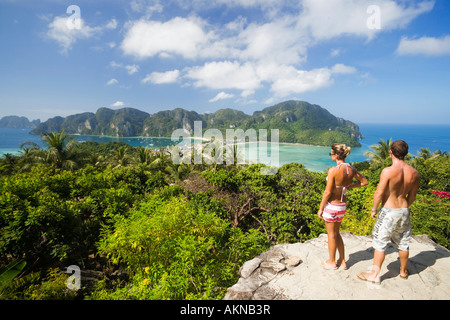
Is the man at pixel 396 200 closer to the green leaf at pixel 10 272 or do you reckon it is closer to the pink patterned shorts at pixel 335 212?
the pink patterned shorts at pixel 335 212

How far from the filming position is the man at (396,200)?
2.69 m

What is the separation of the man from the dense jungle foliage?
2781mm

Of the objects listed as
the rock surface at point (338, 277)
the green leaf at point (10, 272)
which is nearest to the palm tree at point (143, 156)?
the green leaf at point (10, 272)

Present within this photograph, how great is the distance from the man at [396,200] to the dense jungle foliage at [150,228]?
9.12ft

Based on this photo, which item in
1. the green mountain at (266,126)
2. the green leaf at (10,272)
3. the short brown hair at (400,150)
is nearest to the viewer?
the short brown hair at (400,150)

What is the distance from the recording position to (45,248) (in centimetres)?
506

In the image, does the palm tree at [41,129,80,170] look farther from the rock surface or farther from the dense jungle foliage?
the rock surface

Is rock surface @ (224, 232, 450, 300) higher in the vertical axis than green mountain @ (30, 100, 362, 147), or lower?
lower

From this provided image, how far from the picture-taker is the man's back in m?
2.69

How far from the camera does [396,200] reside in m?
2.74

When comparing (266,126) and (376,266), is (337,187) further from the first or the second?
(266,126)

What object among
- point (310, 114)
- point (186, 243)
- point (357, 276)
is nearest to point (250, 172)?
point (186, 243)

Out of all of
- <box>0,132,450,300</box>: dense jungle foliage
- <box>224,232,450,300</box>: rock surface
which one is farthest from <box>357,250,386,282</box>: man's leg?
<box>0,132,450,300</box>: dense jungle foliage

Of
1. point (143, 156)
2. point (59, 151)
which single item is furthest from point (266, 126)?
point (59, 151)
